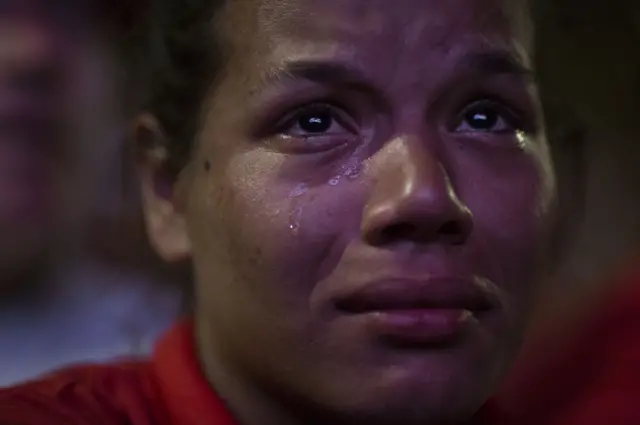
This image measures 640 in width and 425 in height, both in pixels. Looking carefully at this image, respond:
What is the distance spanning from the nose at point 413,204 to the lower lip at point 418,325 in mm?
48

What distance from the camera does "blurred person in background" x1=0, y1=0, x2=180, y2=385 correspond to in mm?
1032

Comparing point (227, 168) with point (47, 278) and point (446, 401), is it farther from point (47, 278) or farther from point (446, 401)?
point (47, 278)

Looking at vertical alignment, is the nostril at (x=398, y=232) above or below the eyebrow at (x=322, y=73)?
below

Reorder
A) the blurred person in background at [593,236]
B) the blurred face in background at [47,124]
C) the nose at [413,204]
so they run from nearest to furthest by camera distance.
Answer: the nose at [413,204] < the blurred person in background at [593,236] < the blurred face in background at [47,124]

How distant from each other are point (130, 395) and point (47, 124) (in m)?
0.45

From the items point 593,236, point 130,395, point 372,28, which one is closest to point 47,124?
point 130,395

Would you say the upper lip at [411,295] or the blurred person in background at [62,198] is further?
the blurred person in background at [62,198]

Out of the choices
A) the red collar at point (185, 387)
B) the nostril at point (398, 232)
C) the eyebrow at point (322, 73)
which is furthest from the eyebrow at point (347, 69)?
the red collar at point (185, 387)

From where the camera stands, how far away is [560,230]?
34.8 inches

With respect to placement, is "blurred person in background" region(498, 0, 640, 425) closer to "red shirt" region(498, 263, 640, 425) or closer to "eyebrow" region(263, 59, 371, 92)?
"red shirt" region(498, 263, 640, 425)

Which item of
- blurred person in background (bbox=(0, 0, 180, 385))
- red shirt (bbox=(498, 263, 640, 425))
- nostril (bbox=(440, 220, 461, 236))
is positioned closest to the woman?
nostril (bbox=(440, 220, 461, 236))

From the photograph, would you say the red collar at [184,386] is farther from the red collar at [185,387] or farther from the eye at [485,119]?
the eye at [485,119]

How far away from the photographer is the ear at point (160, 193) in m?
0.77

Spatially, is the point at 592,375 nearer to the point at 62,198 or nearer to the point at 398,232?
the point at 398,232
